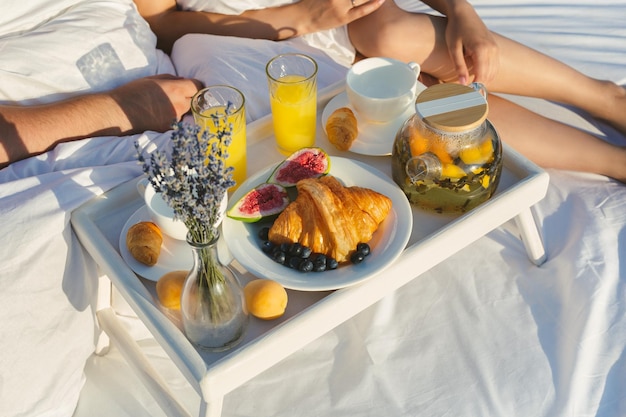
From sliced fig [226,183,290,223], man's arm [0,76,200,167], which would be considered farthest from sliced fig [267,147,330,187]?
man's arm [0,76,200,167]

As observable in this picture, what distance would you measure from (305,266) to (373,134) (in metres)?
0.45

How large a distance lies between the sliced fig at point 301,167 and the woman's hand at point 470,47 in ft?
1.98

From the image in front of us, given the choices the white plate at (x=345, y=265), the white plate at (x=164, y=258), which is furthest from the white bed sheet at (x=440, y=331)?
the white plate at (x=345, y=265)

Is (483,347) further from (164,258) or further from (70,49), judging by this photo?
(70,49)

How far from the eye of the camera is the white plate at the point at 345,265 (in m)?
1.19

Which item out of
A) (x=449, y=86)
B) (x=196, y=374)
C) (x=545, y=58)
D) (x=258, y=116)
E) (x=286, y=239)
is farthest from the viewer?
(x=545, y=58)

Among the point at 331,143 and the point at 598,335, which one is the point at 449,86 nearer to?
the point at 331,143

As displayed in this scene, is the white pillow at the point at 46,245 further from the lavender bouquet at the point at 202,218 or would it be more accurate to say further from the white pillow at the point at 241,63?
the lavender bouquet at the point at 202,218

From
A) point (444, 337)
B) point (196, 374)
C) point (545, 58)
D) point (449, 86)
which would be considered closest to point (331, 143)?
point (449, 86)

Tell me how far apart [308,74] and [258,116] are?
→ 25 centimetres

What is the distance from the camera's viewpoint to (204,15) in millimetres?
1963

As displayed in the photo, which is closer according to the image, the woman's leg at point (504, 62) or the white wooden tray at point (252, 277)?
the white wooden tray at point (252, 277)

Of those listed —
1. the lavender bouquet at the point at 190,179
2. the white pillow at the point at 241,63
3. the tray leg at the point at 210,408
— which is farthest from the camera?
the white pillow at the point at 241,63

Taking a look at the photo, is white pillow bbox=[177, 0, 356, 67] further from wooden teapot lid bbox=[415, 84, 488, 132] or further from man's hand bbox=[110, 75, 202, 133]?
wooden teapot lid bbox=[415, 84, 488, 132]
